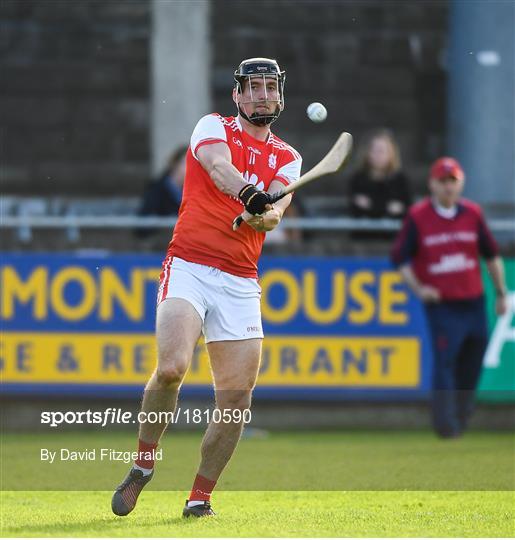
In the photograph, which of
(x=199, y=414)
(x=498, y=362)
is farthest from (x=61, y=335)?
(x=498, y=362)

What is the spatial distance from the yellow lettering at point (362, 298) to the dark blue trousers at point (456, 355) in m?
0.53

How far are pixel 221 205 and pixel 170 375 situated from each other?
0.90 metres

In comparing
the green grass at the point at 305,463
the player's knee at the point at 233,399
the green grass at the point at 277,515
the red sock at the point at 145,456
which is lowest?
the green grass at the point at 305,463

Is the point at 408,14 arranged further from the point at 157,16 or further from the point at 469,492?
the point at 469,492

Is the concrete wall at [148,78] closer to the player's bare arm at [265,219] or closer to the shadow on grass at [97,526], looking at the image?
the player's bare arm at [265,219]

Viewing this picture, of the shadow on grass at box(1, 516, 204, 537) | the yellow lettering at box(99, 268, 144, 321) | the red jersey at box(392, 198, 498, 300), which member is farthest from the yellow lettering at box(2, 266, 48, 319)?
the shadow on grass at box(1, 516, 204, 537)

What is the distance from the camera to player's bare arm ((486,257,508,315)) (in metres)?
11.1

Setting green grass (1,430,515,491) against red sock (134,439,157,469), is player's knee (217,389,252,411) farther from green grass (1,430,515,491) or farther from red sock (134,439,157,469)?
green grass (1,430,515,491)

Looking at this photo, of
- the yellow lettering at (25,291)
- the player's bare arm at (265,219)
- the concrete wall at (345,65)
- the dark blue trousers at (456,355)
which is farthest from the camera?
the concrete wall at (345,65)

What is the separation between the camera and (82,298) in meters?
11.5

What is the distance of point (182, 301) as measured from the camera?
6832mm

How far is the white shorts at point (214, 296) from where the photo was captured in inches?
272

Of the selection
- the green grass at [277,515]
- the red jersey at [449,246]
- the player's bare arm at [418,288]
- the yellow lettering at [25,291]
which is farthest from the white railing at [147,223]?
the green grass at [277,515]

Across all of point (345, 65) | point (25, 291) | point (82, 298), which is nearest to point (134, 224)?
point (82, 298)
